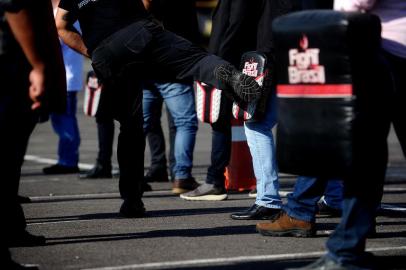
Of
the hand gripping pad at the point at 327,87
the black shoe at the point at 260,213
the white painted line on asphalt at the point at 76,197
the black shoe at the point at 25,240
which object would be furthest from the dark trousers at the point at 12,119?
the white painted line on asphalt at the point at 76,197

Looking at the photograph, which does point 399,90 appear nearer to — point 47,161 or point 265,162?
point 265,162

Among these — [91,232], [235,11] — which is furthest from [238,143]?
[91,232]

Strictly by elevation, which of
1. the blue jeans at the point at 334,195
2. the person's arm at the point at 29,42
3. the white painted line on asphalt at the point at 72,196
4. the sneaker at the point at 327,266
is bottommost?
the white painted line on asphalt at the point at 72,196

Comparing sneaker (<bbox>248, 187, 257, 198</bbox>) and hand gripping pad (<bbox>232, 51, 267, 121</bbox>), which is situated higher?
hand gripping pad (<bbox>232, 51, 267, 121</bbox>)

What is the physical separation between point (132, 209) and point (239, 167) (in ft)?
6.48

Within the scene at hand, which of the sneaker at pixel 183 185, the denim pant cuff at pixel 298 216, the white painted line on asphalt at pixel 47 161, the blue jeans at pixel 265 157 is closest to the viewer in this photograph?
the denim pant cuff at pixel 298 216

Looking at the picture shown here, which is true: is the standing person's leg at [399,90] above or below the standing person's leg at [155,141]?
above

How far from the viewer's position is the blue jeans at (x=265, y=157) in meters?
7.61

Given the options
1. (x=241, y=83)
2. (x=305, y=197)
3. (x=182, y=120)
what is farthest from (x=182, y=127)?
(x=305, y=197)

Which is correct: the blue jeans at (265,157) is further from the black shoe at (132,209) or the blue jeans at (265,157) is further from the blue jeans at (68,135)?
the blue jeans at (68,135)

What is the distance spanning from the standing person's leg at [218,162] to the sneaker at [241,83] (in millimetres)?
1574

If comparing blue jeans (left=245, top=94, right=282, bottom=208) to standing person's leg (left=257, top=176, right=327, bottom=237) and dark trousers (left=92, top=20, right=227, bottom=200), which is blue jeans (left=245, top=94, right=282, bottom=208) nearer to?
dark trousers (left=92, top=20, right=227, bottom=200)

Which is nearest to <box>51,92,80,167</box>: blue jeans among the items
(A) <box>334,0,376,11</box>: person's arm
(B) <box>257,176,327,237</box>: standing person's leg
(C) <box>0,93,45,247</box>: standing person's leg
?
(B) <box>257,176,327,237</box>: standing person's leg

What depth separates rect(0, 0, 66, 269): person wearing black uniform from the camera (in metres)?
5.37
